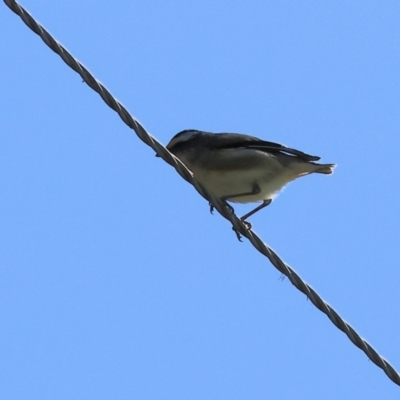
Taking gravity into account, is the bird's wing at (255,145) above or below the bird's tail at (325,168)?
above

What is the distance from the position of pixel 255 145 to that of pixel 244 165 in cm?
37

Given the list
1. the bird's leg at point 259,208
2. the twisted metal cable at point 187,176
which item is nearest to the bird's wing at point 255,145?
the bird's leg at point 259,208

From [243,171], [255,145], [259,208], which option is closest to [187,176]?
[243,171]

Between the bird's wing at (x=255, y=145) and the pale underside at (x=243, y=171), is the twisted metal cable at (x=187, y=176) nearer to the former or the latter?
the pale underside at (x=243, y=171)

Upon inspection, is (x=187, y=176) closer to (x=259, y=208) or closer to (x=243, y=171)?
(x=243, y=171)

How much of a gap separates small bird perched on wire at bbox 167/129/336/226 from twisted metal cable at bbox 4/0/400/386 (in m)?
2.93

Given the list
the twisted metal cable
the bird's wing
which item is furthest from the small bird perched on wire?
the twisted metal cable

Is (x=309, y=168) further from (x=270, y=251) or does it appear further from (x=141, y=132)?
(x=141, y=132)

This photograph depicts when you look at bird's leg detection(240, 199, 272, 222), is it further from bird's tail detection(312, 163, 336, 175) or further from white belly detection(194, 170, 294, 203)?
bird's tail detection(312, 163, 336, 175)

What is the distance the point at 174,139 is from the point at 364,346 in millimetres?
5193

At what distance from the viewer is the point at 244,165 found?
32.1 ft

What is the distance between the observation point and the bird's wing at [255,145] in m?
10.0

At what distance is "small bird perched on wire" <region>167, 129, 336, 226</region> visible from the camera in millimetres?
9758

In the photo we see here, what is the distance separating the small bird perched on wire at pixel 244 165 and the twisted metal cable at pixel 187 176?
293cm
